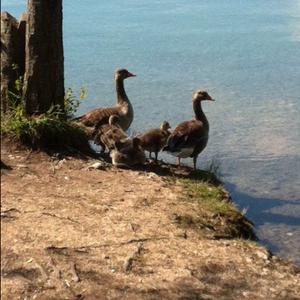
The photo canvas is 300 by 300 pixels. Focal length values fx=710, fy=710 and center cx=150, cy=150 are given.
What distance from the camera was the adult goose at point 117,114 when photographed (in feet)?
30.7

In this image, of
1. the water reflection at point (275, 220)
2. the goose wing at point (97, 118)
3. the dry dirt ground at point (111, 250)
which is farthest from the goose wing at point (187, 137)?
the dry dirt ground at point (111, 250)

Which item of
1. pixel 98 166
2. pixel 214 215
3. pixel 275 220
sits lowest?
pixel 275 220

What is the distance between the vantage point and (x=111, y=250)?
5.98 m

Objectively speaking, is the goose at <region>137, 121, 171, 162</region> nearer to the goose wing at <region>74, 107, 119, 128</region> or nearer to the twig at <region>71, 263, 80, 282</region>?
the goose wing at <region>74, 107, 119, 128</region>

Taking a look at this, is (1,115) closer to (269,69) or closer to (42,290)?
(42,290)

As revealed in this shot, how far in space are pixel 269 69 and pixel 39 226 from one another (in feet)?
30.1

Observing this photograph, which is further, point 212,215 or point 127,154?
point 127,154

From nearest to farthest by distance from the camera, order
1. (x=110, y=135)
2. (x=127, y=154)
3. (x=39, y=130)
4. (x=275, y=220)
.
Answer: (x=39, y=130) < (x=127, y=154) < (x=275, y=220) < (x=110, y=135)

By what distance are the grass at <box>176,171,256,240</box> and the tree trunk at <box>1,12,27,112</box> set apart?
2.35 metres

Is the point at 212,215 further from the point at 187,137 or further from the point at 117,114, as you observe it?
the point at 117,114

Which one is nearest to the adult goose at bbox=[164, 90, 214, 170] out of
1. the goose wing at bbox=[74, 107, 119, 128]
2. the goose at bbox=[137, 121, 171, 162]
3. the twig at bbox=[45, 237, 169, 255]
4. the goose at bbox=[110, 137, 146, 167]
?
the goose at bbox=[137, 121, 171, 162]

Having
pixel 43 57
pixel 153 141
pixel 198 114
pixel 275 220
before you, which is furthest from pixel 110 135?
pixel 275 220

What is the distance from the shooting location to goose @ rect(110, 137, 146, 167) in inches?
332

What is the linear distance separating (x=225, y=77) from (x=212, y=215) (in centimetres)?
673
